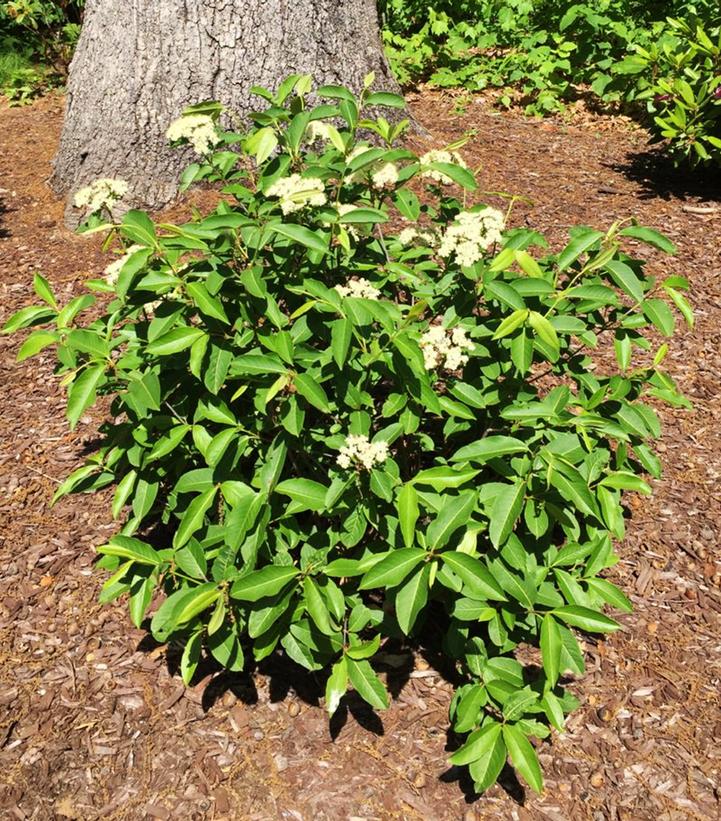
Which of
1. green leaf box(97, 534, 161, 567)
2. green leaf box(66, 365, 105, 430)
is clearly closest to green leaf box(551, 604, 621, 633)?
green leaf box(97, 534, 161, 567)

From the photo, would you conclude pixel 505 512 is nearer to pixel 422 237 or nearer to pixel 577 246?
pixel 577 246

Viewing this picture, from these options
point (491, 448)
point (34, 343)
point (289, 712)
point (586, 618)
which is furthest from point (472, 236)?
point (289, 712)

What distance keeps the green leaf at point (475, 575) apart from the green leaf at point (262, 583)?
1.37ft

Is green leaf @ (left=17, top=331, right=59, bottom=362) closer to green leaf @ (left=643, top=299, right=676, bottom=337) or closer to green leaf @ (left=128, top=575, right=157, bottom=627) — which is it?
green leaf @ (left=128, top=575, right=157, bottom=627)

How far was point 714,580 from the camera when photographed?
2750 millimetres

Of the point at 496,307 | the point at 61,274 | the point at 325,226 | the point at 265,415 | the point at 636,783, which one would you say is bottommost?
the point at 636,783

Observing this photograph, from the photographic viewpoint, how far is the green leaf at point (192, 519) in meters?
1.97

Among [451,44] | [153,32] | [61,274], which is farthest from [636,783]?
[451,44]

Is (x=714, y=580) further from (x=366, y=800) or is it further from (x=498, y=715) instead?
(x=366, y=800)

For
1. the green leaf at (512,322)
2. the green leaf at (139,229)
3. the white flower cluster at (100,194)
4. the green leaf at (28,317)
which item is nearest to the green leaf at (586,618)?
the green leaf at (512,322)

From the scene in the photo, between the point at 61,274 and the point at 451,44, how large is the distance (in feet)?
17.5

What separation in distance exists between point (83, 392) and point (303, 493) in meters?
0.64

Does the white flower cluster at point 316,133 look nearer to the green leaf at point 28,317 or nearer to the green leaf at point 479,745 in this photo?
the green leaf at point 28,317

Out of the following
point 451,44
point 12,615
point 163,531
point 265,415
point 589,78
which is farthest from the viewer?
point 451,44
